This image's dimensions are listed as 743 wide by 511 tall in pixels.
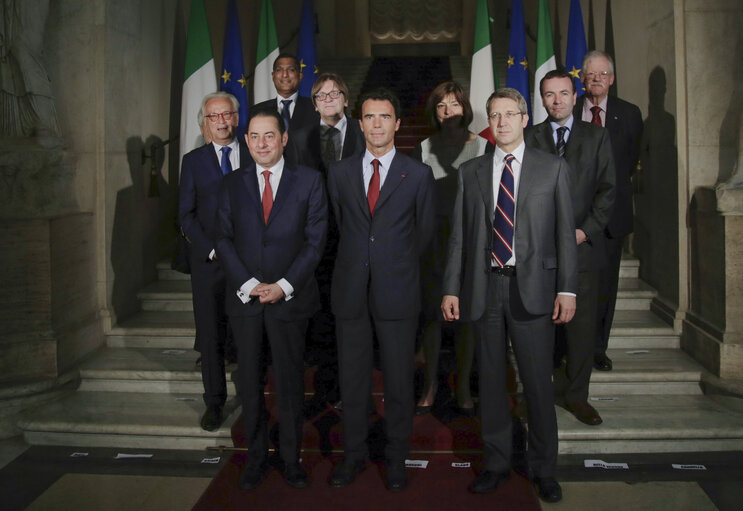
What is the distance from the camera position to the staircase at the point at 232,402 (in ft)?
12.0

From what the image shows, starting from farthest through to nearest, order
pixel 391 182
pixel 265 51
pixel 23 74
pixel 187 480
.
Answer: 1. pixel 265 51
2. pixel 23 74
3. pixel 187 480
4. pixel 391 182

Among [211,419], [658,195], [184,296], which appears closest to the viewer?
[211,419]

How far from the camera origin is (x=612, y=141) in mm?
4086

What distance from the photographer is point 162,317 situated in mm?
5301

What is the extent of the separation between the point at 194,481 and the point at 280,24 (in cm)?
800

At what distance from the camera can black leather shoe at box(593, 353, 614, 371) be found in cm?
425

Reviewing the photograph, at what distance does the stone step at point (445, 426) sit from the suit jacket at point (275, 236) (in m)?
1.00

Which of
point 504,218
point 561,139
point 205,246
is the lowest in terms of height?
point 205,246

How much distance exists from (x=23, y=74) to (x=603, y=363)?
4.17 meters

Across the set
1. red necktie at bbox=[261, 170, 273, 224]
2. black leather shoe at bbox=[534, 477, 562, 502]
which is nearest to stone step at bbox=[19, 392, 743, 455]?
black leather shoe at bbox=[534, 477, 562, 502]

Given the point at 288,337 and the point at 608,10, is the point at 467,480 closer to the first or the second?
the point at 288,337

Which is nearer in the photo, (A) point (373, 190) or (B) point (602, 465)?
(A) point (373, 190)

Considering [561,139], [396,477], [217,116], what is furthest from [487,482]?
[217,116]

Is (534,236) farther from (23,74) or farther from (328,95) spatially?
(23,74)
